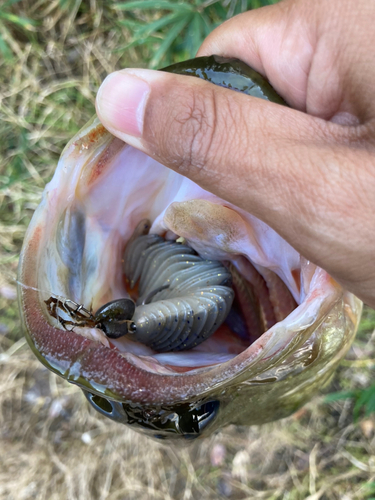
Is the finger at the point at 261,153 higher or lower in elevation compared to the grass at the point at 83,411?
higher

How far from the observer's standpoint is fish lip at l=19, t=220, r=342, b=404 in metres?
0.81

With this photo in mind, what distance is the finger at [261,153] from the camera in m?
0.85

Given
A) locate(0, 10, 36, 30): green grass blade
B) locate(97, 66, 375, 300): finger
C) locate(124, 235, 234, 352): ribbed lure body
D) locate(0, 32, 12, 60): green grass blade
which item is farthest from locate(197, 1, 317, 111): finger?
locate(0, 10, 36, 30): green grass blade

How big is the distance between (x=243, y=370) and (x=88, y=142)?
0.62 m

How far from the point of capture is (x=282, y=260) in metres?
1.14

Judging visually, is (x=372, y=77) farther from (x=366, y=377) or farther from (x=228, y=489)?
(x=228, y=489)

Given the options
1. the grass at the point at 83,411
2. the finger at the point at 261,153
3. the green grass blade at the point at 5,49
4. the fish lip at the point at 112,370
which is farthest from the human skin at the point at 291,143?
the green grass blade at the point at 5,49

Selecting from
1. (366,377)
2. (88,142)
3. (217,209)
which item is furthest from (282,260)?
(366,377)

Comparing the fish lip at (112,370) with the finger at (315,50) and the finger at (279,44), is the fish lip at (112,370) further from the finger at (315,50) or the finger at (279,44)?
the finger at (279,44)

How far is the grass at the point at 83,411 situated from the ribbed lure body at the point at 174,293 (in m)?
1.57

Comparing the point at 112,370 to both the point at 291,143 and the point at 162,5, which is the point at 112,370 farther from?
the point at 162,5

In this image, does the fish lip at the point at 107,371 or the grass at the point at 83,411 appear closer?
the fish lip at the point at 107,371

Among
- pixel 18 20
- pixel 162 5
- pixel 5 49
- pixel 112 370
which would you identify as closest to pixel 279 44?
pixel 162 5

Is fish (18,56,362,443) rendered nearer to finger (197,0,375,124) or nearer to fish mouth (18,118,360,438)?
fish mouth (18,118,360,438)
